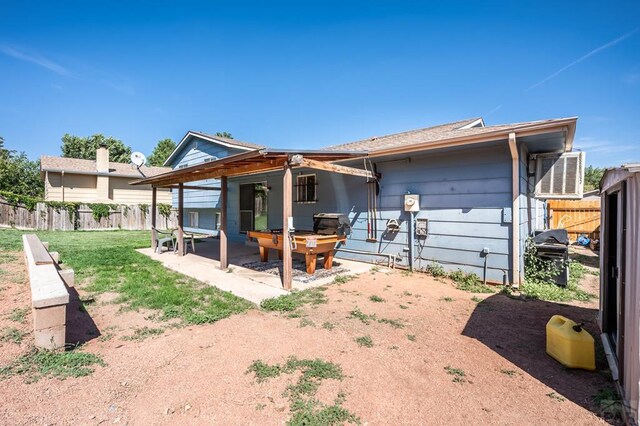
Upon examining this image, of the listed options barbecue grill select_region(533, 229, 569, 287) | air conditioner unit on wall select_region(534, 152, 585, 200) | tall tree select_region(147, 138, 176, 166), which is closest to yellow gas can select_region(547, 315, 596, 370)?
barbecue grill select_region(533, 229, 569, 287)

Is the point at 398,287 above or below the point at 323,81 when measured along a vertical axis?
below

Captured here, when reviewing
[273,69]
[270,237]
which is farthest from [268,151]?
[273,69]

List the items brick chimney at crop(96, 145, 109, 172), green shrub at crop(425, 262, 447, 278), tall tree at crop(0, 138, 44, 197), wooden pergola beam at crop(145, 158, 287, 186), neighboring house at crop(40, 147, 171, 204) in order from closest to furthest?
wooden pergola beam at crop(145, 158, 287, 186), green shrub at crop(425, 262, 447, 278), neighboring house at crop(40, 147, 171, 204), brick chimney at crop(96, 145, 109, 172), tall tree at crop(0, 138, 44, 197)

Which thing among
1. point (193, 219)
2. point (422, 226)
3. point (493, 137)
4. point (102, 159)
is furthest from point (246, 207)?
point (102, 159)

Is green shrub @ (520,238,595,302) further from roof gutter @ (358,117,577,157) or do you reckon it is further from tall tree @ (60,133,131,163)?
tall tree @ (60,133,131,163)

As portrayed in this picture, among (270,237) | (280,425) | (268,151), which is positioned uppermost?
(268,151)

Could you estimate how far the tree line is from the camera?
94.8 feet

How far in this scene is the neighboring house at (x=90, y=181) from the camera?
→ 17297 millimetres

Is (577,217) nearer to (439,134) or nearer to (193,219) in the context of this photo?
(439,134)

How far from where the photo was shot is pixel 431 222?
656 centimetres

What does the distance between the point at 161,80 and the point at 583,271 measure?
16.2 meters

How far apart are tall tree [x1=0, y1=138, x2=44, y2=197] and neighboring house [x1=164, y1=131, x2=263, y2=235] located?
69.3ft

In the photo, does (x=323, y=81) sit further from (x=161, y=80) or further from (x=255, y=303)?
(x=255, y=303)

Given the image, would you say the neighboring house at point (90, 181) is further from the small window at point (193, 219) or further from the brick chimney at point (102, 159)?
the small window at point (193, 219)
